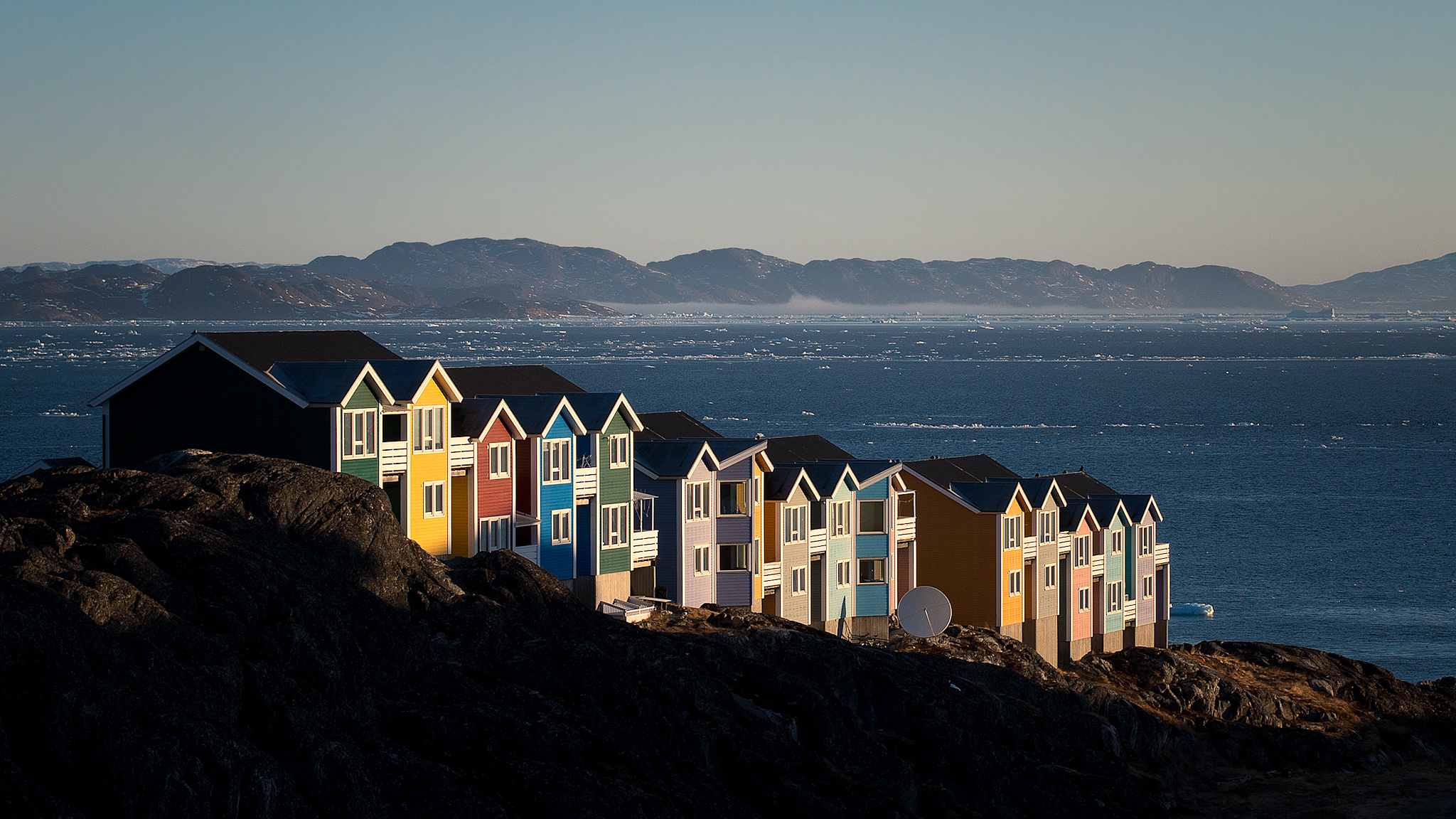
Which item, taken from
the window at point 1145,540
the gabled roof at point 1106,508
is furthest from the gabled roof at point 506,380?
the window at point 1145,540

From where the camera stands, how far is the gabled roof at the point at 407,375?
3803cm

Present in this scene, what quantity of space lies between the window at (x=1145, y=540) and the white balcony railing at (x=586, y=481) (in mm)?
29733

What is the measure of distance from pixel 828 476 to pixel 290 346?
19885 mm

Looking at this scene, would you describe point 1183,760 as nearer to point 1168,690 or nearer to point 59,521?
point 1168,690

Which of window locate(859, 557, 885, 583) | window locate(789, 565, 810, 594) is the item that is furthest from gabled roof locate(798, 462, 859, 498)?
window locate(859, 557, 885, 583)

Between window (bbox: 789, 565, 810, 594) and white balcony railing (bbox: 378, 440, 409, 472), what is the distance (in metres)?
16.8

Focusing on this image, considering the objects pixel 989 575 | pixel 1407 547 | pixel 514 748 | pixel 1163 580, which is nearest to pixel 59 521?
pixel 514 748

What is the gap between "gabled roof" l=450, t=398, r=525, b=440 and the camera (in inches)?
1588

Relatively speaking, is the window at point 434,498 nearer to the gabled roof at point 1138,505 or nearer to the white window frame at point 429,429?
the white window frame at point 429,429

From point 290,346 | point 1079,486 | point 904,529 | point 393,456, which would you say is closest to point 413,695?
point 393,456

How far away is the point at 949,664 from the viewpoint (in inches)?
1635

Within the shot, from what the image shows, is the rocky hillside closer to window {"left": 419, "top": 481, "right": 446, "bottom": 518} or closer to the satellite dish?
the satellite dish

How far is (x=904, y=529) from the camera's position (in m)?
54.6

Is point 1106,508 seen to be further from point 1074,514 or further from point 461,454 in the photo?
point 461,454
